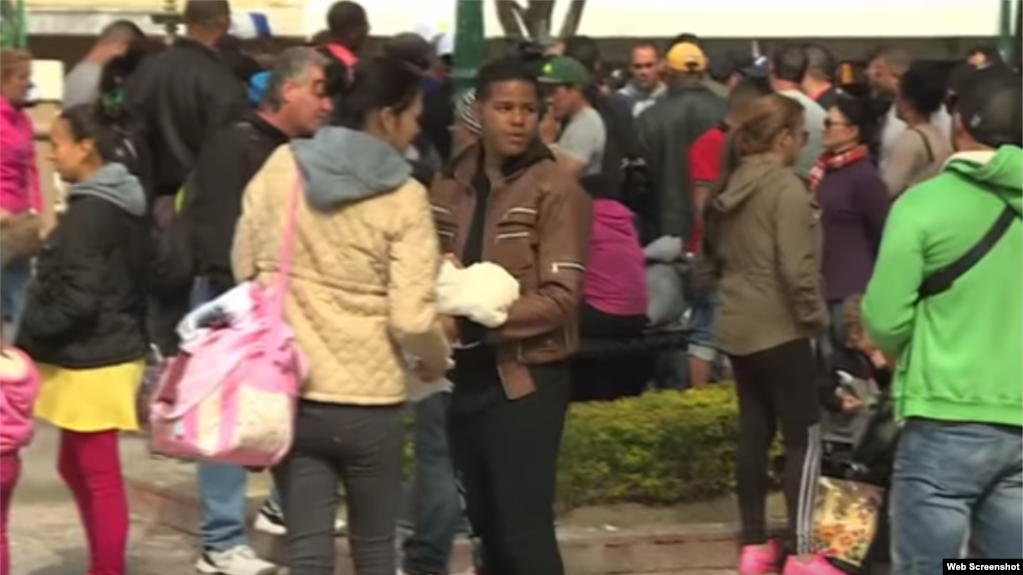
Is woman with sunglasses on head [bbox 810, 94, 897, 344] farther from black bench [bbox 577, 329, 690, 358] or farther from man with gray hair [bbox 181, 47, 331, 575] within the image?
man with gray hair [bbox 181, 47, 331, 575]

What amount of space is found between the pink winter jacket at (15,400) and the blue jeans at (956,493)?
8.40 feet

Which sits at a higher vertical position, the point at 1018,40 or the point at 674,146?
the point at 1018,40

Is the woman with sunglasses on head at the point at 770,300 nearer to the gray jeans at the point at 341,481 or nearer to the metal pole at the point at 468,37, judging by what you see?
Answer: the metal pole at the point at 468,37

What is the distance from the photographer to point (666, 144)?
1073 cm

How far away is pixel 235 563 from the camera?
7.18 metres

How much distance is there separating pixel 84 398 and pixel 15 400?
814 millimetres

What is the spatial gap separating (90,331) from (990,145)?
3068mm

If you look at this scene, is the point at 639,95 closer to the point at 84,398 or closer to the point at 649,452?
the point at 649,452

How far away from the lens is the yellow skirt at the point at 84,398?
256 inches

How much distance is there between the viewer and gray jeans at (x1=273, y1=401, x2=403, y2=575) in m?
5.37

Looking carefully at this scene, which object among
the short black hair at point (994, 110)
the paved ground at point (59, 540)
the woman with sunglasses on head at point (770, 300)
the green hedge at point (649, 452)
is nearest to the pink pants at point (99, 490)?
the paved ground at point (59, 540)

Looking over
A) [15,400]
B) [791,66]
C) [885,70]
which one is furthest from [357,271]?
[885,70]

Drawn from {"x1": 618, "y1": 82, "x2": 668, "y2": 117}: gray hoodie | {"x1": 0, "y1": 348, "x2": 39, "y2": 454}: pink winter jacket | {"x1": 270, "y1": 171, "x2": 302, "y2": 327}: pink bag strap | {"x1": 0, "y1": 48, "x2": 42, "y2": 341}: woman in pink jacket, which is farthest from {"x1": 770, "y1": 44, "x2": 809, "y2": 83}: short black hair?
{"x1": 0, "y1": 348, "x2": 39, "y2": 454}: pink winter jacket

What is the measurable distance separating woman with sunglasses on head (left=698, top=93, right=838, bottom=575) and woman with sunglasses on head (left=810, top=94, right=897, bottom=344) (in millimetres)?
1129
